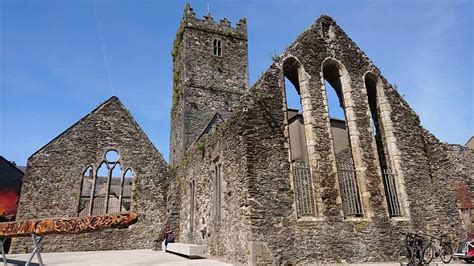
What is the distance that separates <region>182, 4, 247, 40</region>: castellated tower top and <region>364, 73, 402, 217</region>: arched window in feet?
57.6

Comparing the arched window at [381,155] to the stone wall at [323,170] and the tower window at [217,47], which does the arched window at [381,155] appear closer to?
the stone wall at [323,170]

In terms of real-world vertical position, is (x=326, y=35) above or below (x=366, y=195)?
above

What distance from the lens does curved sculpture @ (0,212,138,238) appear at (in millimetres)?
6090

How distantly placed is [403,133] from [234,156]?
6.07 metres

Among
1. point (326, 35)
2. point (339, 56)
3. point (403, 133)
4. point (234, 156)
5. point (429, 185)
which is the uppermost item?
point (326, 35)

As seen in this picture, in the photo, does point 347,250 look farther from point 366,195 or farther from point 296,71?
point 296,71

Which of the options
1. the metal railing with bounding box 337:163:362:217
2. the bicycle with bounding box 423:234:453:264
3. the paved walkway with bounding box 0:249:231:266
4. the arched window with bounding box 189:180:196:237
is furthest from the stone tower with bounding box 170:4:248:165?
the bicycle with bounding box 423:234:453:264

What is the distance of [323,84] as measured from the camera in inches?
398

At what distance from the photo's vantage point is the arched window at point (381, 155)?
9.68m

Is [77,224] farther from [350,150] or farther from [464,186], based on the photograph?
[464,186]

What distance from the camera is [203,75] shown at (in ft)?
79.9

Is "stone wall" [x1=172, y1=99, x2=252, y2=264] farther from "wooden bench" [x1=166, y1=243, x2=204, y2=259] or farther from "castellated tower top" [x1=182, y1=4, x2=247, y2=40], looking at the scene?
"castellated tower top" [x1=182, y1=4, x2=247, y2=40]

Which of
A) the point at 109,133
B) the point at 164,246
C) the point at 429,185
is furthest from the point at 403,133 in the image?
the point at 109,133

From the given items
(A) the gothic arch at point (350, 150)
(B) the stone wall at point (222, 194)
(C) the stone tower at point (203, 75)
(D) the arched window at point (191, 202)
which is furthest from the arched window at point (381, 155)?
(C) the stone tower at point (203, 75)
